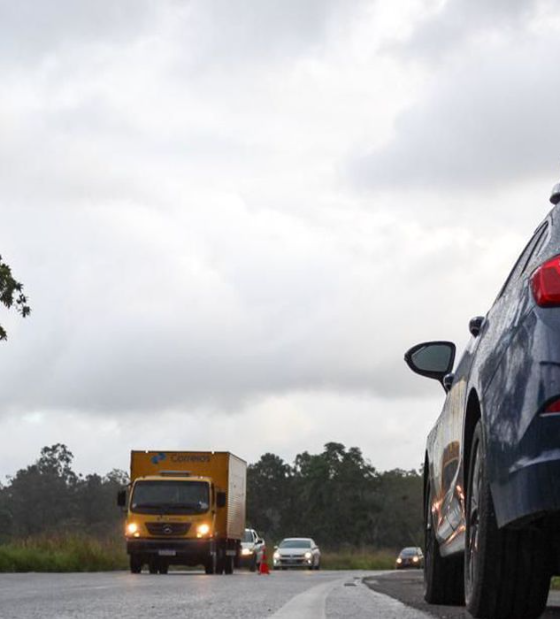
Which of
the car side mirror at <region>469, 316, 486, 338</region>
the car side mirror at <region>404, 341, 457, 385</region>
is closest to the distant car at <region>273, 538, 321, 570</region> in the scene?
the car side mirror at <region>404, 341, 457, 385</region>

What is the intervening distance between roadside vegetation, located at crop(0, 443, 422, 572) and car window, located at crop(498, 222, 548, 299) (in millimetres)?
103706

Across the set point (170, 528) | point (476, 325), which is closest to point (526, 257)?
point (476, 325)

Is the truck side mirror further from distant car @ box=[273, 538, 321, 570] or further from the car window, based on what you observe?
the car window

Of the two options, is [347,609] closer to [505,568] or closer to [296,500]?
[505,568]

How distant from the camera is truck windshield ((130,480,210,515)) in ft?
94.0

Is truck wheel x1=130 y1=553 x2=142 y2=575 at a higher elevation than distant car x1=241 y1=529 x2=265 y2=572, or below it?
below

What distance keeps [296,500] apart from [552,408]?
129 metres

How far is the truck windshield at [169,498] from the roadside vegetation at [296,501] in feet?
265

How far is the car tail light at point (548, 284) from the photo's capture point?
4980 mm

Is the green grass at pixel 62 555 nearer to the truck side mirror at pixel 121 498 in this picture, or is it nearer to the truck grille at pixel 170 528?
the truck side mirror at pixel 121 498

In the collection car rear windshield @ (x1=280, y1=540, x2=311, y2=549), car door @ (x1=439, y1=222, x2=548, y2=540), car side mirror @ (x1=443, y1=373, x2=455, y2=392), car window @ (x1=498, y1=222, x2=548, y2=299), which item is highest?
car rear windshield @ (x1=280, y1=540, x2=311, y2=549)

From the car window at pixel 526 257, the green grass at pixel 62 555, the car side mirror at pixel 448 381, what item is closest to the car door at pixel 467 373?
the car window at pixel 526 257

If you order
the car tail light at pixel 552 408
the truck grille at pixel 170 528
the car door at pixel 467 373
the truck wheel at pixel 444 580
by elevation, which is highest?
the truck grille at pixel 170 528

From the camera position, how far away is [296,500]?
132625 mm
